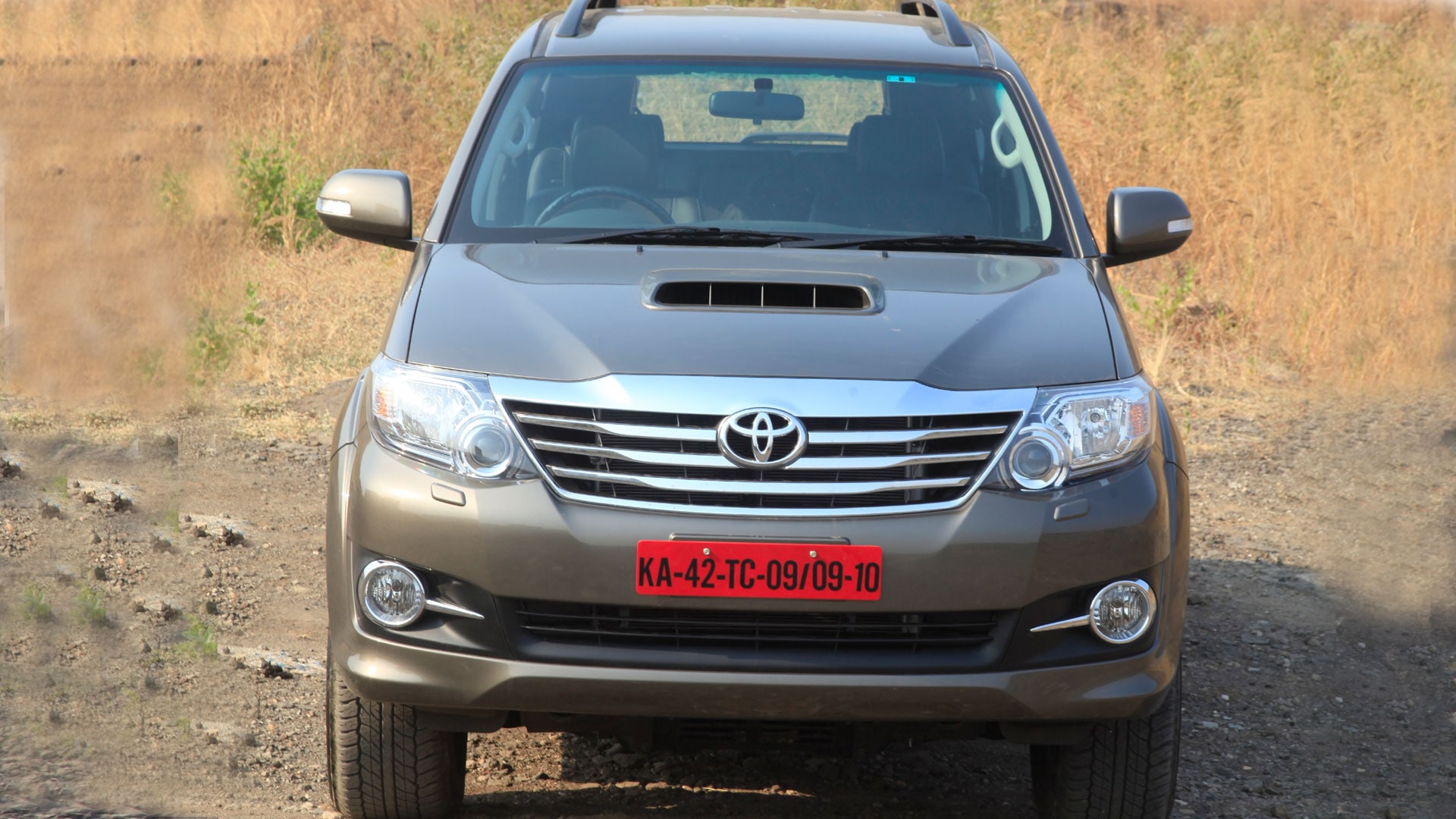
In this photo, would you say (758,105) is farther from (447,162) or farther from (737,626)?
(447,162)

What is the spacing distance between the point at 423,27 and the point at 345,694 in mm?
11340

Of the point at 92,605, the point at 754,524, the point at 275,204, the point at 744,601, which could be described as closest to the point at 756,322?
the point at 754,524

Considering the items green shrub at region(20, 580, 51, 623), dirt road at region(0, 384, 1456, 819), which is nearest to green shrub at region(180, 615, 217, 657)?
dirt road at region(0, 384, 1456, 819)

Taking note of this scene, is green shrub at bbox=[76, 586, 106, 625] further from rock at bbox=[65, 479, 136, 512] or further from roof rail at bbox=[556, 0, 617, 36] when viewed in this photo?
roof rail at bbox=[556, 0, 617, 36]

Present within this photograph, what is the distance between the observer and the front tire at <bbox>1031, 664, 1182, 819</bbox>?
2.98 m

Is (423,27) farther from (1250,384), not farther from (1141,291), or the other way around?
(1250,384)

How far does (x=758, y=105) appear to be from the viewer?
4141 millimetres

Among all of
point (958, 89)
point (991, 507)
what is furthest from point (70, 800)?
point (958, 89)

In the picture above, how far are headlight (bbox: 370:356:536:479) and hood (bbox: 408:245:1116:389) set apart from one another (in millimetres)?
55

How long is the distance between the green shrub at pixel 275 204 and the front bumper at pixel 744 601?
736 cm

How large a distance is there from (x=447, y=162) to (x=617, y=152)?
7070 millimetres

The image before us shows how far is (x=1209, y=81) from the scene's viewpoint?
10328 millimetres

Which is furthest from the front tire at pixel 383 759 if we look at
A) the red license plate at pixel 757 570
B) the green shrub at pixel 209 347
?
the green shrub at pixel 209 347

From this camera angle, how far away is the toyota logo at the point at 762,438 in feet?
8.52
